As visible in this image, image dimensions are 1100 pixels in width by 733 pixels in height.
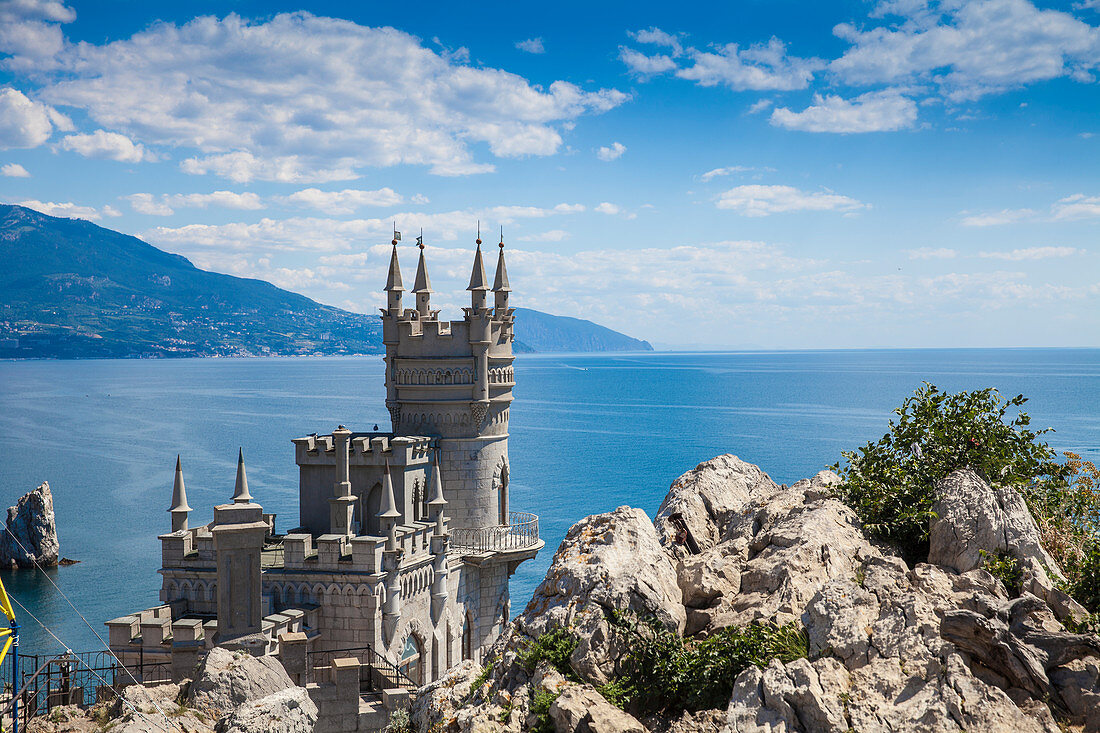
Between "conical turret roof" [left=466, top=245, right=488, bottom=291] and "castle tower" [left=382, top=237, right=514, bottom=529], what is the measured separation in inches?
0.7

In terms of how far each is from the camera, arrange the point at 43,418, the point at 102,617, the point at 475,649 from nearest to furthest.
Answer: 1. the point at 475,649
2. the point at 102,617
3. the point at 43,418

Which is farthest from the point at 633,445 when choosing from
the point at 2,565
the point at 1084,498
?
the point at 1084,498

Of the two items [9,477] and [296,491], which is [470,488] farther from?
[9,477]

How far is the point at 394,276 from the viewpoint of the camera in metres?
32.6

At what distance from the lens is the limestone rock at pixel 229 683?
11039 mm

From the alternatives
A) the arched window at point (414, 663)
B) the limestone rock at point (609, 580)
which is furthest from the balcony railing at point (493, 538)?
the limestone rock at point (609, 580)

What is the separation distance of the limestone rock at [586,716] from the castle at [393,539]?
10654mm

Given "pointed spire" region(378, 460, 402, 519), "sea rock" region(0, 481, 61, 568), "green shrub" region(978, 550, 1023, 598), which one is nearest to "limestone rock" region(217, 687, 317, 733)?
"green shrub" region(978, 550, 1023, 598)

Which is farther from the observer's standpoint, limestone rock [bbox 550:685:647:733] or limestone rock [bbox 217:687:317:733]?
limestone rock [bbox 217:687:317:733]

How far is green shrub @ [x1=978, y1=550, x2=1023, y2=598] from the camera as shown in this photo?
354 inches

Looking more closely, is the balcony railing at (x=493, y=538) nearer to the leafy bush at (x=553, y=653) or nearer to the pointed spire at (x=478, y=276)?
the pointed spire at (x=478, y=276)

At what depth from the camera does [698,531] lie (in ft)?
38.3

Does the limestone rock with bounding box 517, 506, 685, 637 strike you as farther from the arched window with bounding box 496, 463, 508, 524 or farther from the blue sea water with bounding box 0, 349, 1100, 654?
the blue sea water with bounding box 0, 349, 1100, 654

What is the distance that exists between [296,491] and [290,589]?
197ft
